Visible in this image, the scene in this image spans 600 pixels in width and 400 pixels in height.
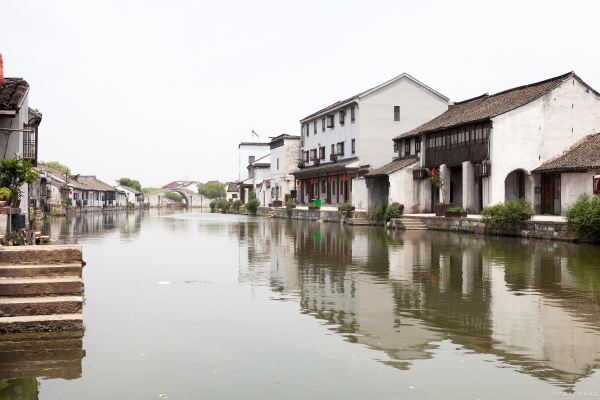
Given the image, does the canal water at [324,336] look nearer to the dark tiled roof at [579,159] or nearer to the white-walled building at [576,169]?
the white-walled building at [576,169]

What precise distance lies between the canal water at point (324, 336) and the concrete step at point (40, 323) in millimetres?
257

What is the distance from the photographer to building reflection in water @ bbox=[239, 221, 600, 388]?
28.1ft

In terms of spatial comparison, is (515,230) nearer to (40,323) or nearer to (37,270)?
(37,270)

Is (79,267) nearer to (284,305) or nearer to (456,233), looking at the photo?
(284,305)

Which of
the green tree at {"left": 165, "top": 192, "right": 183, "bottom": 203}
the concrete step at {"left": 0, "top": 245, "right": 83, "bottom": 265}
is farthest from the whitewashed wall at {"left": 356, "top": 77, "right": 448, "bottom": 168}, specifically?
the green tree at {"left": 165, "top": 192, "right": 183, "bottom": 203}

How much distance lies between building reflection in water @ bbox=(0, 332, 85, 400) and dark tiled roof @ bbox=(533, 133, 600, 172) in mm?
28156

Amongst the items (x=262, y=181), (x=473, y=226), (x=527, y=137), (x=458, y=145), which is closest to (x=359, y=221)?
(x=458, y=145)

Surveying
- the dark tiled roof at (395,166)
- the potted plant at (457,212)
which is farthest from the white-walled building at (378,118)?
the potted plant at (457,212)

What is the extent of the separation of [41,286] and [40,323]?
2.73 feet

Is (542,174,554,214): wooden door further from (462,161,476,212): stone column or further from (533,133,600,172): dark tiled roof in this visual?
(462,161,476,212): stone column

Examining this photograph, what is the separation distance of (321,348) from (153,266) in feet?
35.9

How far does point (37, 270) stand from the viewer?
10.2 metres

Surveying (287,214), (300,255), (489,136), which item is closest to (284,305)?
(300,255)

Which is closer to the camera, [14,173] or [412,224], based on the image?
[14,173]
